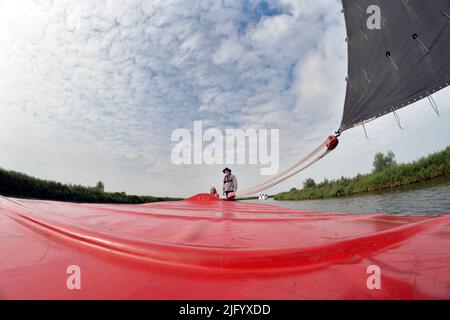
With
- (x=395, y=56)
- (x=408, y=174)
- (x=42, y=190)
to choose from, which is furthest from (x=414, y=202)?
(x=42, y=190)

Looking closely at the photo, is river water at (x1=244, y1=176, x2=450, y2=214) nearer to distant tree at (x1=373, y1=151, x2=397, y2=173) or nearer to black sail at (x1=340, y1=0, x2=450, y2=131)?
black sail at (x1=340, y1=0, x2=450, y2=131)

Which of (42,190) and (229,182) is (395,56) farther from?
(42,190)

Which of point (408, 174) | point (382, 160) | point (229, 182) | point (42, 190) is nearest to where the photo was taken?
point (229, 182)

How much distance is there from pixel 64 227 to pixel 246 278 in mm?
1052

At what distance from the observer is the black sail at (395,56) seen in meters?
3.13

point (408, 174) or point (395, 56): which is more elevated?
point (395, 56)

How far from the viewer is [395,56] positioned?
11.6ft

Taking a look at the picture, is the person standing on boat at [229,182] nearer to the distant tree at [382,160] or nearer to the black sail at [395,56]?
the black sail at [395,56]

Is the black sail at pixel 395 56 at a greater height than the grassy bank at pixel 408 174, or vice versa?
the black sail at pixel 395 56

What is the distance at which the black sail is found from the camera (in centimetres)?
313

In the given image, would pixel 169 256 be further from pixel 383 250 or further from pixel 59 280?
pixel 383 250

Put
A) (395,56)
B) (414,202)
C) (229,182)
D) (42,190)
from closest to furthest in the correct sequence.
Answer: (395,56)
(229,182)
(414,202)
(42,190)

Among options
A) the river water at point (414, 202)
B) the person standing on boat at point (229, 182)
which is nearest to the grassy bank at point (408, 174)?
the river water at point (414, 202)

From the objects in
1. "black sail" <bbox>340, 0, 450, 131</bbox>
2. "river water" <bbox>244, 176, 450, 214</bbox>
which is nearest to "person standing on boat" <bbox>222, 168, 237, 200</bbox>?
"black sail" <bbox>340, 0, 450, 131</bbox>
